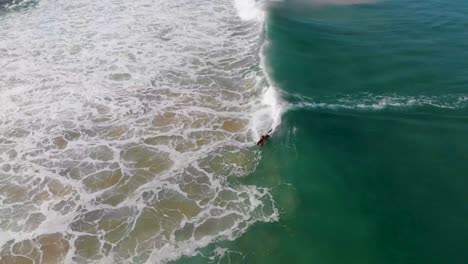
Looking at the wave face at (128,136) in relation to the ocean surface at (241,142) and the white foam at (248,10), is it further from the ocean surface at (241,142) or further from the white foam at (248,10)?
the white foam at (248,10)

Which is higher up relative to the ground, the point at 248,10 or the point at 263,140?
the point at 248,10

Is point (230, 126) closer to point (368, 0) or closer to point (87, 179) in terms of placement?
point (87, 179)

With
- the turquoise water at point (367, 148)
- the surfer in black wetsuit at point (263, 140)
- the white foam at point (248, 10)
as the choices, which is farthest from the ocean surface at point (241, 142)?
the white foam at point (248, 10)

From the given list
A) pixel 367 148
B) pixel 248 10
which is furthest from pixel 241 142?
pixel 248 10

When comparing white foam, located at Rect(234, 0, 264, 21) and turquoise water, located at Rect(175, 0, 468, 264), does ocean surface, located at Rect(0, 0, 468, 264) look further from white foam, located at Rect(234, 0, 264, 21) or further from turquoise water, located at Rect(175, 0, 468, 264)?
white foam, located at Rect(234, 0, 264, 21)

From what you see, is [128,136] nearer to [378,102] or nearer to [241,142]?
[241,142]

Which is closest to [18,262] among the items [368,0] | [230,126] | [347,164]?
[230,126]
